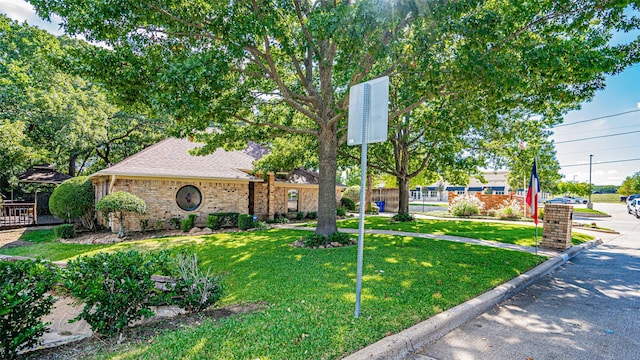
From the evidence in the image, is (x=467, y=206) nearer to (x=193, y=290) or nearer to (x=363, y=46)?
(x=363, y=46)

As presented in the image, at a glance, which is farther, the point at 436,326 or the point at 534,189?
the point at 534,189

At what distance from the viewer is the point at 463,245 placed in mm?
9203

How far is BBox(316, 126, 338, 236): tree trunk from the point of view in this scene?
30.5ft

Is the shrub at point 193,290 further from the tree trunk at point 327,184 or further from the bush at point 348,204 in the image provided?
the bush at point 348,204

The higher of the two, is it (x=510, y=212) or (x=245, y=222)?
(x=510, y=212)

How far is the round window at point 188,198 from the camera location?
45.2 ft

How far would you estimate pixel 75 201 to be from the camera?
12.6 m

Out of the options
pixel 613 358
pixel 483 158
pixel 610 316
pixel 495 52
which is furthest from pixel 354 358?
pixel 483 158

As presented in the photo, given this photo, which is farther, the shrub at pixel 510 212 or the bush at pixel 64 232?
the shrub at pixel 510 212

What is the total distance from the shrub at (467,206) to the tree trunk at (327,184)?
15.0 meters

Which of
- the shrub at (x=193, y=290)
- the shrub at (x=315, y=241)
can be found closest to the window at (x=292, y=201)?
the shrub at (x=315, y=241)

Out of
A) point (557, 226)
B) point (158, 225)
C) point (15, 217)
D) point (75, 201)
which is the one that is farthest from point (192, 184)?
point (557, 226)

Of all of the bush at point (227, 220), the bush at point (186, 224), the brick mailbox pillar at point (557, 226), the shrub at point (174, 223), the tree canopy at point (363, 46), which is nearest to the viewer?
the tree canopy at point (363, 46)

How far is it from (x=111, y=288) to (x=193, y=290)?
3.36ft
